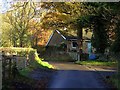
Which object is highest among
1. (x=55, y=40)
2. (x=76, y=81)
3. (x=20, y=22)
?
(x=20, y=22)

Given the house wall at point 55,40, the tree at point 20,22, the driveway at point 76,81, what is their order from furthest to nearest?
the house wall at point 55,40, the tree at point 20,22, the driveway at point 76,81

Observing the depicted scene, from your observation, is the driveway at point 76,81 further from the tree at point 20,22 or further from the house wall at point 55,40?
the house wall at point 55,40

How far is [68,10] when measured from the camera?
44.8 metres

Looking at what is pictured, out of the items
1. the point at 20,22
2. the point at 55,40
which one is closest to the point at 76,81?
the point at 20,22

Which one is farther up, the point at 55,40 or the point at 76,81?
the point at 55,40

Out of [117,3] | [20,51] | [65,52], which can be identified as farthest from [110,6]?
[65,52]

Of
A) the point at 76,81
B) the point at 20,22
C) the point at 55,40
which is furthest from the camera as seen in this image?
the point at 55,40

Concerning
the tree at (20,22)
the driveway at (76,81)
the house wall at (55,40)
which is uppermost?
the tree at (20,22)

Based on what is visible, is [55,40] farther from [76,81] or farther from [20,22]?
[76,81]

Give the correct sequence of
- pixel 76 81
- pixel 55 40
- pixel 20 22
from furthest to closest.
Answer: pixel 55 40, pixel 20 22, pixel 76 81

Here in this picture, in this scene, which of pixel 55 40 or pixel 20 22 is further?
pixel 55 40

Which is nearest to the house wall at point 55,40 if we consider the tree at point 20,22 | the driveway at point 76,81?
the tree at point 20,22

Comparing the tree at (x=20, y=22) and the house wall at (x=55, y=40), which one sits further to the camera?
the house wall at (x=55, y=40)

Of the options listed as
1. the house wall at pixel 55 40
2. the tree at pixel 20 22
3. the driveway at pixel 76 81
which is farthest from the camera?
the house wall at pixel 55 40
